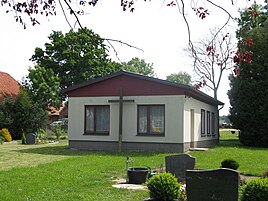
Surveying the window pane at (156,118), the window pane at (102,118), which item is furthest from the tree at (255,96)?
the window pane at (102,118)

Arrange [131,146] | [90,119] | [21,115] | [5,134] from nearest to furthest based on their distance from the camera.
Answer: [131,146] < [90,119] < [5,134] < [21,115]

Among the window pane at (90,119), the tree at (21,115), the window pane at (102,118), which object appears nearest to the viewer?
the window pane at (102,118)

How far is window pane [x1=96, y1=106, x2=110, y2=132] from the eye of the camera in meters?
22.0

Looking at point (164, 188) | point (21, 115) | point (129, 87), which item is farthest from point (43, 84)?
point (164, 188)

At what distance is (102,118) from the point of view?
22.2m

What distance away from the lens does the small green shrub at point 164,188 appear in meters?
8.24

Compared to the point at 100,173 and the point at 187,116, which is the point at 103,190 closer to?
the point at 100,173

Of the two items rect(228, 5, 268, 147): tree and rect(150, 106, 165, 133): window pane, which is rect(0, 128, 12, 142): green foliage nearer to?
rect(150, 106, 165, 133): window pane

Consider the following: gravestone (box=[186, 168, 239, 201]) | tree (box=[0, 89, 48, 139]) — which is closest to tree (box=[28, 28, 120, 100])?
tree (box=[0, 89, 48, 139])

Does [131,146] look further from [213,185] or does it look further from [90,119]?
[213,185]

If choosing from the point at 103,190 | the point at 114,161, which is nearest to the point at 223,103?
the point at 114,161

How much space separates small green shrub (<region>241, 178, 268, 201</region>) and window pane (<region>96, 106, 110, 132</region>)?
1488 centimetres

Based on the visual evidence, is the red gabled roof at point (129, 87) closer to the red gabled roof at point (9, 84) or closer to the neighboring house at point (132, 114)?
the neighboring house at point (132, 114)

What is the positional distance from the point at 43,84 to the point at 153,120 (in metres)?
27.4
